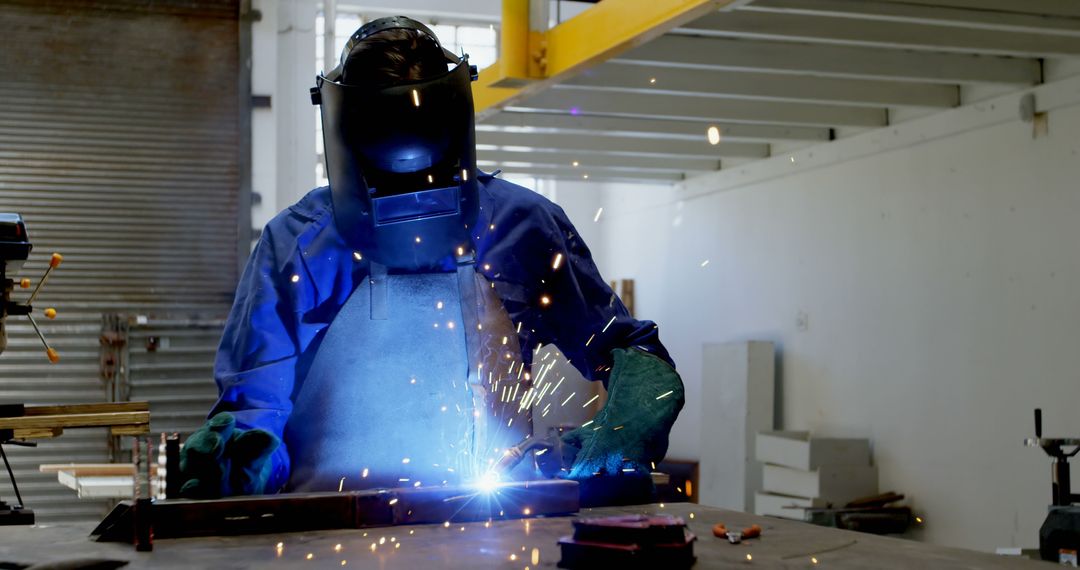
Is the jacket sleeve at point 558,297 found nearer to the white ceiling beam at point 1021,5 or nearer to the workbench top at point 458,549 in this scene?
the workbench top at point 458,549

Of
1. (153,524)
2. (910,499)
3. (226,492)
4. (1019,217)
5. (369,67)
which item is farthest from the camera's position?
(910,499)

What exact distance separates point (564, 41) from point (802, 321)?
3271mm

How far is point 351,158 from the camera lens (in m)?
2.77

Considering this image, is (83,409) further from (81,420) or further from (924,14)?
(924,14)

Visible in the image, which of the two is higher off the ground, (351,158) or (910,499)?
(351,158)

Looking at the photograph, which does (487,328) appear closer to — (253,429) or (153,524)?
(253,429)

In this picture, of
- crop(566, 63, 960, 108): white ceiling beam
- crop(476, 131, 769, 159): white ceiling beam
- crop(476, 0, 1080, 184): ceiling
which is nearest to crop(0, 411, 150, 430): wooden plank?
crop(476, 0, 1080, 184): ceiling

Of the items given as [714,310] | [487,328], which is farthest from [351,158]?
[714,310]

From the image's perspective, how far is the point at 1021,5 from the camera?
5.23 m

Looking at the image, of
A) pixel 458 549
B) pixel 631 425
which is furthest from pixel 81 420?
pixel 458 549

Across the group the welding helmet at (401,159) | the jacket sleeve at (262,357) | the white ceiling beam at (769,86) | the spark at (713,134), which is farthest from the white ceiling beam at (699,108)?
the jacket sleeve at (262,357)

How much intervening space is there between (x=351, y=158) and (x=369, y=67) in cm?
21

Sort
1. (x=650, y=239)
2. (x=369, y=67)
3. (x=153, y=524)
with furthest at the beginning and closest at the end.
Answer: (x=650, y=239)
(x=369, y=67)
(x=153, y=524)

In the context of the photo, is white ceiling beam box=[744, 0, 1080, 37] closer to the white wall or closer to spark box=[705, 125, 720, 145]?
the white wall
